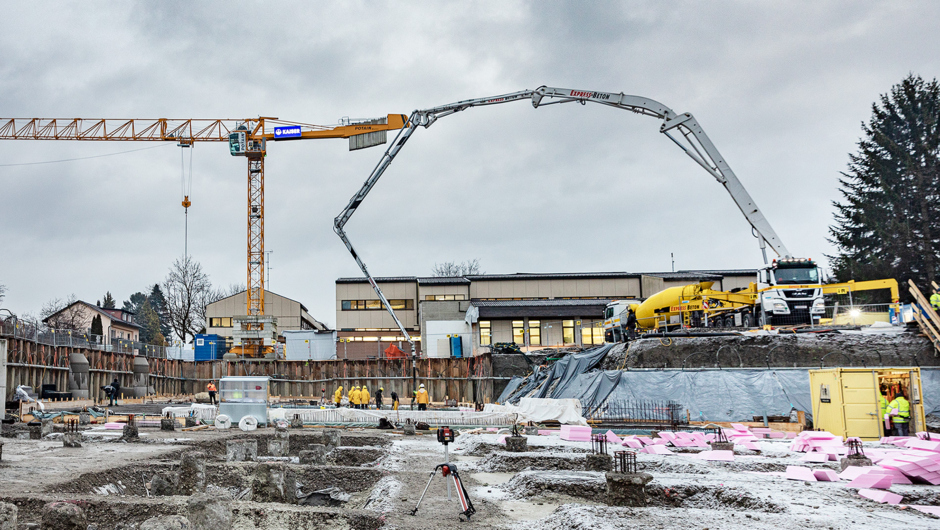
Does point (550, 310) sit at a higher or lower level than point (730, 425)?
higher

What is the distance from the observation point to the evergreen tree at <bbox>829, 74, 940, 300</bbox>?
142ft

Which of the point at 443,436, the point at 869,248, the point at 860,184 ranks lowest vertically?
the point at 443,436

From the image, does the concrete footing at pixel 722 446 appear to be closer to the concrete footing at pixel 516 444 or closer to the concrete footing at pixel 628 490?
the concrete footing at pixel 516 444

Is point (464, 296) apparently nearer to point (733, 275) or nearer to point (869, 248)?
point (733, 275)

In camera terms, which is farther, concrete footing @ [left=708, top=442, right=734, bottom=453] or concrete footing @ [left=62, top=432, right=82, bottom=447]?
concrete footing @ [left=62, top=432, right=82, bottom=447]

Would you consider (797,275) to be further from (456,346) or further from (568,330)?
(456,346)

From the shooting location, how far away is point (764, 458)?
47.8ft

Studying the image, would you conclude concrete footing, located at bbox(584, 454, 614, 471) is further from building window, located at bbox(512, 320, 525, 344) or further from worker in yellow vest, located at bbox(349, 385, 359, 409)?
building window, located at bbox(512, 320, 525, 344)

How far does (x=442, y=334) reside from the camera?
48.0 m

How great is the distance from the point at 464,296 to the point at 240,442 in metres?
36.7

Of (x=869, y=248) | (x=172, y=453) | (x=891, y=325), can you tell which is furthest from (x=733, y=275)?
(x=172, y=453)

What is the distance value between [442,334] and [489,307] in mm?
3943

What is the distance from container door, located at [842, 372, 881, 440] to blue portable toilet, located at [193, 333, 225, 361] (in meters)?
41.7

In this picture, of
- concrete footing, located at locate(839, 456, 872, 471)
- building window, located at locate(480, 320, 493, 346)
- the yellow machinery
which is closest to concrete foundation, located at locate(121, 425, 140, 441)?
concrete footing, located at locate(839, 456, 872, 471)
